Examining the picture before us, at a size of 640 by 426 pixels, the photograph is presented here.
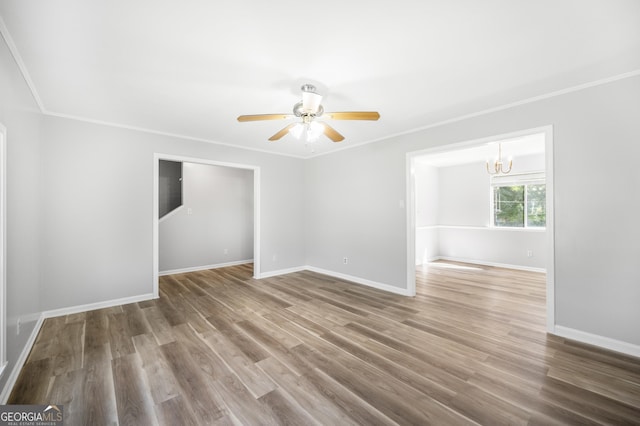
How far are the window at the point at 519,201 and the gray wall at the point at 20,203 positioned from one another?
26.2 ft

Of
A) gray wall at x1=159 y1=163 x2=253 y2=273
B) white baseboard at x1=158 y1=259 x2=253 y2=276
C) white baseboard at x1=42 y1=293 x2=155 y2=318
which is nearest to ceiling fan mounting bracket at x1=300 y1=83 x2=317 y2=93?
white baseboard at x1=42 y1=293 x2=155 y2=318

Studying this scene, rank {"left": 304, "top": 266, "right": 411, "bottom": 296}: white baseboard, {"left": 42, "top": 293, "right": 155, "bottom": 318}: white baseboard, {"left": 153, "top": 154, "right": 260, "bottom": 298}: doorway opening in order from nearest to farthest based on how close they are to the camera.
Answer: {"left": 42, "top": 293, "right": 155, "bottom": 318}: white baseboard
{"left": 304, "top": 266, "right": 411, "bottom": 296}: white baseboard
{"left": 153, "top": 154, "right": 260, "bottom": 298}: doorway opening

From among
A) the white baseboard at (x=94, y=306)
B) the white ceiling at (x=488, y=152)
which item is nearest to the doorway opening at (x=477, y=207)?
the white ceiling at (x=488, y=152)

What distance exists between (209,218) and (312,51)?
16.3 ft

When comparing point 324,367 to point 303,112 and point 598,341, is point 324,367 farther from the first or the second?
point 598,341

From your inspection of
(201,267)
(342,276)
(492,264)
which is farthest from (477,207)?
(201,267)

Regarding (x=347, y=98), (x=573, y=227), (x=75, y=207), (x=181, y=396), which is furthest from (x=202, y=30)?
(x=573, y=227)

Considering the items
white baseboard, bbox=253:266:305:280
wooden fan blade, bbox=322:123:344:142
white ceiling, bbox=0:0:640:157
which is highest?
white ceiling, bbox=0:0:640:157

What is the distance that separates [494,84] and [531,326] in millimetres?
2637

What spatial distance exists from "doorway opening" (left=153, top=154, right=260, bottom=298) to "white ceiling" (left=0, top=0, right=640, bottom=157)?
7.12 feet

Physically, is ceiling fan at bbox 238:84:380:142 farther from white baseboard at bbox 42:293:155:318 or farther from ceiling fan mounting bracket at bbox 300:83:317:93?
white baseboard at bbox 42:293:155:318

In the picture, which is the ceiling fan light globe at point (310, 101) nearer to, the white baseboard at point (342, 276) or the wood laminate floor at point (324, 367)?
the wood laminate floor at point (324, 367)

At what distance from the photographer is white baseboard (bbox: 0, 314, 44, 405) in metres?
1.70

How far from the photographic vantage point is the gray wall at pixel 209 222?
5.48 meters
